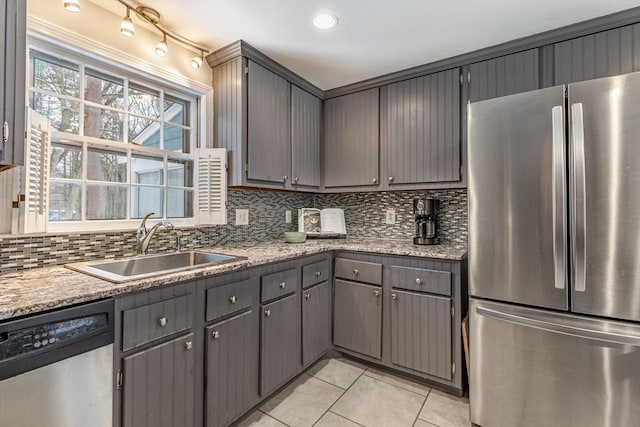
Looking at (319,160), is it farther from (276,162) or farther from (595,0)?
(595,0)

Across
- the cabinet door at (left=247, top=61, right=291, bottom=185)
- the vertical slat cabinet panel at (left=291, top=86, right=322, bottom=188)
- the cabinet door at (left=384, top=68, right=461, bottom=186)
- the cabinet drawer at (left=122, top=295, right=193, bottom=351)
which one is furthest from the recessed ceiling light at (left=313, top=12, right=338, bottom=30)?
the cabinet drawer at (left=122, top=295, right=193, bottom=351)

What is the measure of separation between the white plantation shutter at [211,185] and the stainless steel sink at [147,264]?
0.91 feet

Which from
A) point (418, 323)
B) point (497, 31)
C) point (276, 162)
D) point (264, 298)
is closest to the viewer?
point (264, 298)

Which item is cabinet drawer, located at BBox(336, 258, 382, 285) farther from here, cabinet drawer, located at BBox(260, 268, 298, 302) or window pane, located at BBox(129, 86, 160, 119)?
window pane, located at BBox(129, 86, 160, 119)

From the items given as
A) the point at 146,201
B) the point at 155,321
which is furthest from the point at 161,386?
the point at 146,201

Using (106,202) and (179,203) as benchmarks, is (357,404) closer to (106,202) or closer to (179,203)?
(179,203)

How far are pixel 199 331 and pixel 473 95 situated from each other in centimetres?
233

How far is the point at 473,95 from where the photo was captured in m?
2.17

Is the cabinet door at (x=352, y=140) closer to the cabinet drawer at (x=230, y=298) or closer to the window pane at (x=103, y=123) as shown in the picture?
the cabinet drawer at (x=230, y=298)

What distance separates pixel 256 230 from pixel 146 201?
88cm

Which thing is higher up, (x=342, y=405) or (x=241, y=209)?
(x=241, y=209)

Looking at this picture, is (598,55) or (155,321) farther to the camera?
(598,55)

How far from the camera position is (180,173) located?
2156 mm

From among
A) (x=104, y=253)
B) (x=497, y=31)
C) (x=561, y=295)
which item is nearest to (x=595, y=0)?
(x=497, y=31)
